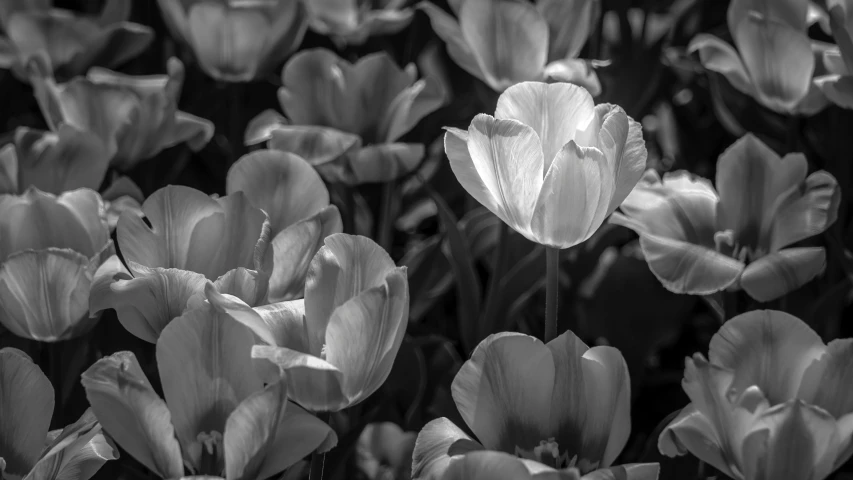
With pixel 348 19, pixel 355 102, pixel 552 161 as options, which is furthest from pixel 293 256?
pixel 348 19

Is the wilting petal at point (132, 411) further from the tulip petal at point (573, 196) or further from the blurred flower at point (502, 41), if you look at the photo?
the blurred flower at point (502, 41)

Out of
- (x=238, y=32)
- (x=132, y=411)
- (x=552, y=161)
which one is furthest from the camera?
(x=238, y=32)

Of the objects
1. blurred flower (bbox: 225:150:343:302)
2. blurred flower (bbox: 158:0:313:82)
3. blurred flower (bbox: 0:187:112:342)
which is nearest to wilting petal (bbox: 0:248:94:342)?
blurred flower (bbox: 0:187:112:342)

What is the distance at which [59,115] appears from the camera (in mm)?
981

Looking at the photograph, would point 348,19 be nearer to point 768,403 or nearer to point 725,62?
point 725,62

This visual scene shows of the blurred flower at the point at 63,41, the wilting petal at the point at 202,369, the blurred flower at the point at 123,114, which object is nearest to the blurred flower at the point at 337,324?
the wilting petal at the point at 202,369

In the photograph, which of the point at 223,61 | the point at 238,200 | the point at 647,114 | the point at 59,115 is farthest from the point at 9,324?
the point at 647,114

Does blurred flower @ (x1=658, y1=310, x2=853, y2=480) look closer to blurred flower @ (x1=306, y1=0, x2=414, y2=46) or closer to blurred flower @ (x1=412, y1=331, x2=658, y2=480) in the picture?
blurred flower @ (x1=412, y1=331, x2=658, y2=480)

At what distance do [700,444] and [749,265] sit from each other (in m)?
0.19

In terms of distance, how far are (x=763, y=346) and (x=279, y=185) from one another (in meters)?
0.36

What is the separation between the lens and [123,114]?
3.18 feet

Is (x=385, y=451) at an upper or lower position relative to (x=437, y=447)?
lower

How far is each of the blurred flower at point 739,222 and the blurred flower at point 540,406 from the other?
0.51ft

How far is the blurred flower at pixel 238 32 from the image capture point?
1035 millimetres
